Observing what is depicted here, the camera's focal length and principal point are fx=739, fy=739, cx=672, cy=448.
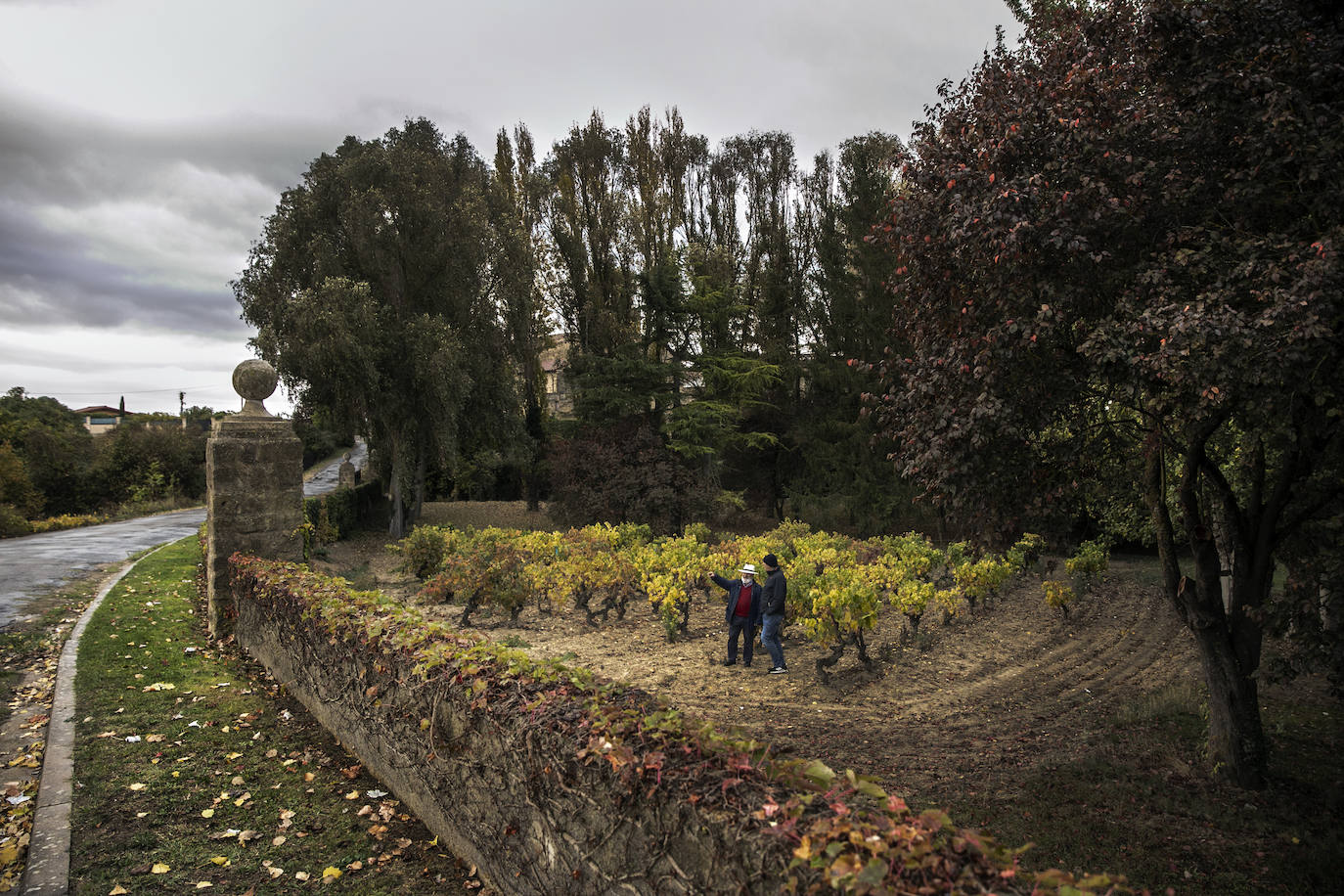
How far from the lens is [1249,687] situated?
21.1 ft

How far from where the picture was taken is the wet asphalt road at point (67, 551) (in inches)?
448

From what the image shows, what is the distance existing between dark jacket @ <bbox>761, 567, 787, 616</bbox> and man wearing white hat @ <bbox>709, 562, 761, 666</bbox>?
137 millimetres

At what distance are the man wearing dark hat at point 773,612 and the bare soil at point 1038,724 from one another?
21 cm

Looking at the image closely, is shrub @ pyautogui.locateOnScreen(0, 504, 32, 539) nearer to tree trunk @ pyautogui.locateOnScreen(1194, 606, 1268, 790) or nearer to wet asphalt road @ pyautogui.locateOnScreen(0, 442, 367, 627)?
wet asphalt road @ pyautogui.locateOnScreen(0, 442, 367, 627)

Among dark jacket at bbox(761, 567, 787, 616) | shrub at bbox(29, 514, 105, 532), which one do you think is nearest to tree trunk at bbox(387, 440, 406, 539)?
shrub at bbox(29, 514, 105, 532)

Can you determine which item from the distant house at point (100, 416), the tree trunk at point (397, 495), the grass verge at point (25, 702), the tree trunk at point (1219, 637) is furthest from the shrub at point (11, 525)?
the distant house at point (100, 416)

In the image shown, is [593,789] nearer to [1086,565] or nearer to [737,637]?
[737,637]

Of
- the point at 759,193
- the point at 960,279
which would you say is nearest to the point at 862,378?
the point at 759,193

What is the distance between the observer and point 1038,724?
7656 millimetres

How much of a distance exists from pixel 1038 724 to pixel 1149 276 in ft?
16.3

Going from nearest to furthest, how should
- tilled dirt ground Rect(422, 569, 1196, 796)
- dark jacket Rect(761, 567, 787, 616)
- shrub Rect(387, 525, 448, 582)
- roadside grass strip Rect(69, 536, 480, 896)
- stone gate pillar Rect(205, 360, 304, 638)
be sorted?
roadside grass strip Rect(69, 536, 480, 896) < tilled dirt ground Rect(422, 569, 1196, 796) < stone gate pillar Rect(205, 360, 304, 638) < dark jacket Rect(761, 567, 787, 616) < shrub Rect(387, 525, 448, 582)

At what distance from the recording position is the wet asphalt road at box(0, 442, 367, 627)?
11391 millimetres

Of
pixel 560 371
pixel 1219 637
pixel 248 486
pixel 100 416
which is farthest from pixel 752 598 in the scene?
pixel 100 416

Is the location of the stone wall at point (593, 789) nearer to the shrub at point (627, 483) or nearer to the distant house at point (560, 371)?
the shrub at point (627, 483)
